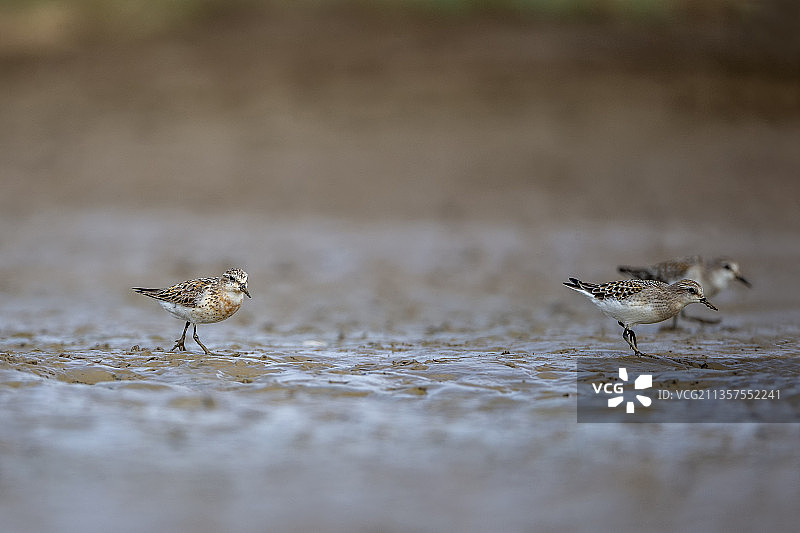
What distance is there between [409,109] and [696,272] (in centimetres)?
926

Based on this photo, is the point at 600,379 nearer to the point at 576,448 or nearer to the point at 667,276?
the point at 576,448

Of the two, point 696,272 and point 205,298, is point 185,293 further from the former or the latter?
point 696,272

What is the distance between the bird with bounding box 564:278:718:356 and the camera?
901 cm

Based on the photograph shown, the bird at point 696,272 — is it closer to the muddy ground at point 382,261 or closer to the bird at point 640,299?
the muddy ground at point 382,261

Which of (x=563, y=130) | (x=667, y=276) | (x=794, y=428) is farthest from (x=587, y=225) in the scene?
(x=794, y=428)

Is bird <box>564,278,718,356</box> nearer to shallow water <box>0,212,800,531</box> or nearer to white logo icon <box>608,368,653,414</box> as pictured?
shallow water <box>0,212,800,531</box>

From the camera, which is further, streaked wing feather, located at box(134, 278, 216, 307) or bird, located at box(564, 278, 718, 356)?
streaked wing feather, located at box(134, 278, 216, 307)

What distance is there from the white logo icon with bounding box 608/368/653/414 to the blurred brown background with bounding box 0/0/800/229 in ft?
28.6

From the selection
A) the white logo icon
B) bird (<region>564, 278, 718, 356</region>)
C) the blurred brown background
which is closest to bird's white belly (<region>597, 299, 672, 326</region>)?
bird (<region>564, 278, 718, 356</region>)

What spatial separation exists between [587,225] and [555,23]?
6380 mm

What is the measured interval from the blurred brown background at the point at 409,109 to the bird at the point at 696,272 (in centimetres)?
492

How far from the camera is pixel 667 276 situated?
11375 mm

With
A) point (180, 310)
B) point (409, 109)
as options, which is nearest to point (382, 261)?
Result: point (180, 310)

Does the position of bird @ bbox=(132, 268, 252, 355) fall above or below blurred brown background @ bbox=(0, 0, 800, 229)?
below
